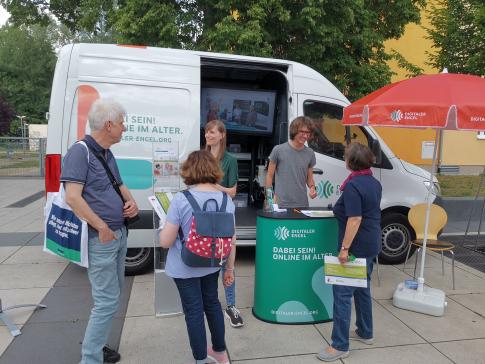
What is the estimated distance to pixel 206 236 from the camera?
2645 millimetres

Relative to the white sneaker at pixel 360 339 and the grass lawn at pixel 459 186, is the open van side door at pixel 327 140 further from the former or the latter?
the grass lawn at pixel 459 186

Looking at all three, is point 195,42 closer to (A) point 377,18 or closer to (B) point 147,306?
(A) point 377,18

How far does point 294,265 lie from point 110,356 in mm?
1624

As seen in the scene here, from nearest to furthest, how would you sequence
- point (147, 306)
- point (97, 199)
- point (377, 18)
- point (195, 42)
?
1. point (97, 199)
2. point (147, 306)
3. point (195, 42)
4. point (377, 18)

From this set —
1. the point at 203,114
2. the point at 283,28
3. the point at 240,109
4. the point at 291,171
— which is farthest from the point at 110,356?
the point at 283,28

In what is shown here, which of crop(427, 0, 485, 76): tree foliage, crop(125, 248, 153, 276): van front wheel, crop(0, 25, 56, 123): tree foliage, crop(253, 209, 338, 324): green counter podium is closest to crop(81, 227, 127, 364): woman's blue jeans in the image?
crop(253, 209, 338, 324): green counter podium

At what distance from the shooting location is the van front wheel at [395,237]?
5699 mm

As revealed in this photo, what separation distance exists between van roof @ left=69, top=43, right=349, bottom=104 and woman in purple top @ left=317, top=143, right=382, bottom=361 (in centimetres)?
226

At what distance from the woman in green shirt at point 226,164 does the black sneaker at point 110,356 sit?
1.00 metres

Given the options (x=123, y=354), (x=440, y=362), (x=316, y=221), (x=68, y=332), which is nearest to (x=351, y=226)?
(x=316, y=221)

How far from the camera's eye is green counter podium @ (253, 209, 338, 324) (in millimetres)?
3746

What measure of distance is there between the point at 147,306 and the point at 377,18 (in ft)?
27.6

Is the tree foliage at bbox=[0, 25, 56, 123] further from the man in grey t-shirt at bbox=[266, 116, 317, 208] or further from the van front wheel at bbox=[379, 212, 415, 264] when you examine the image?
the man in grey t-shirt at bbox=[266, 116, 317, 208]

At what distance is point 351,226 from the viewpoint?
10.4 feet
